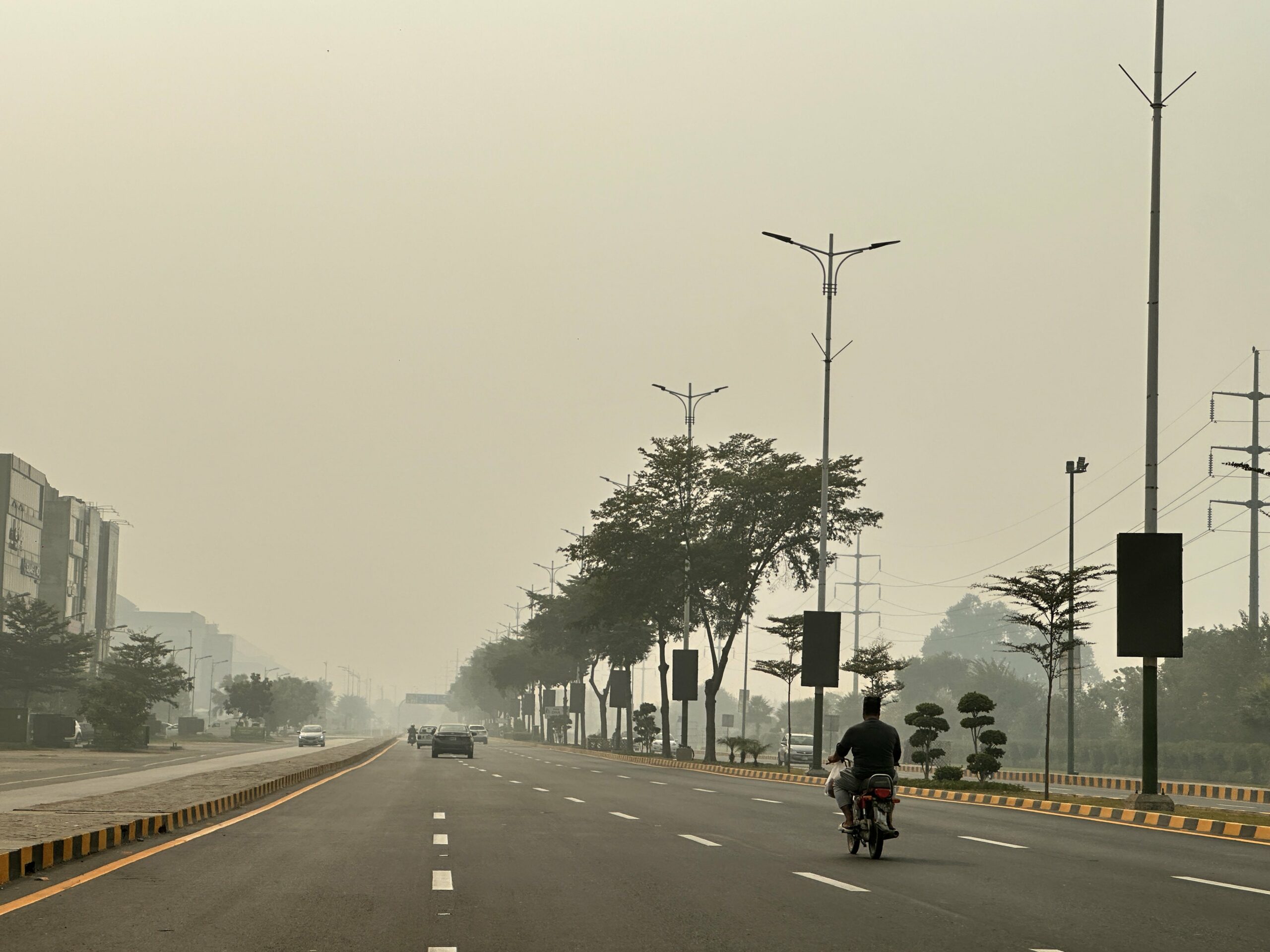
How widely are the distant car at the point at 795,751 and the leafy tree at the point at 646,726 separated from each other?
64.5ft

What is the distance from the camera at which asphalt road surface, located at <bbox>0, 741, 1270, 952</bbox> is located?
400 inches

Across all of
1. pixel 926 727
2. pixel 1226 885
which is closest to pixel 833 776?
pixel 1226 885

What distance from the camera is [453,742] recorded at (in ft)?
214

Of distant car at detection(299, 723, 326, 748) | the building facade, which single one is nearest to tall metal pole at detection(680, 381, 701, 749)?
distant car at detection(299, 723, 326, 748)

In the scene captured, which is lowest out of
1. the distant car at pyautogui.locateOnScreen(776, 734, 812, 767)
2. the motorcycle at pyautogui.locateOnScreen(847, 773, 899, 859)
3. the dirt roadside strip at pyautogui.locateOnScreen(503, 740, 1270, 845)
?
the distant car at pyautogui.locateOnScreen(776, 734, 812, 767)

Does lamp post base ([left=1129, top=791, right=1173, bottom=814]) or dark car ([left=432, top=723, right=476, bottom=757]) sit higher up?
lamp post base ([left=1129, top=791, right=1173, bottom=814])

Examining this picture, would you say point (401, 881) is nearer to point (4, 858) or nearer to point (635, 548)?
point (4, 858)

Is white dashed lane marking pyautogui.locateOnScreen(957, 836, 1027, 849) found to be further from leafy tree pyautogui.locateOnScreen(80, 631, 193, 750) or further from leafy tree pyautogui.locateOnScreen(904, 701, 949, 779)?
leafy tree pyautogui.locateOnScreen(80, 631, 193, 750)

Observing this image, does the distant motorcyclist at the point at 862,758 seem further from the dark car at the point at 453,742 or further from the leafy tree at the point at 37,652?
the leafy tree at the point at 37,652

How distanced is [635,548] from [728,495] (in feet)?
19.6

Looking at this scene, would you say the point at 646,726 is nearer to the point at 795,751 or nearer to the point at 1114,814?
the point at 795,751

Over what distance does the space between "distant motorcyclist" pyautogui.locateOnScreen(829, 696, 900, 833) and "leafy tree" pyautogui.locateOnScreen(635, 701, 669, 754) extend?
77188 millimetres

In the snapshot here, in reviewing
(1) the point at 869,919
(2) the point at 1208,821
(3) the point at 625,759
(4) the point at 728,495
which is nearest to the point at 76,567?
(3) the point at 625,759

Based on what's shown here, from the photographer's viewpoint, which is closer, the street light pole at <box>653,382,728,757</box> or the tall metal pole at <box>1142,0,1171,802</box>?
the tall metal pole at <box>1142,0,1171,802</box>
